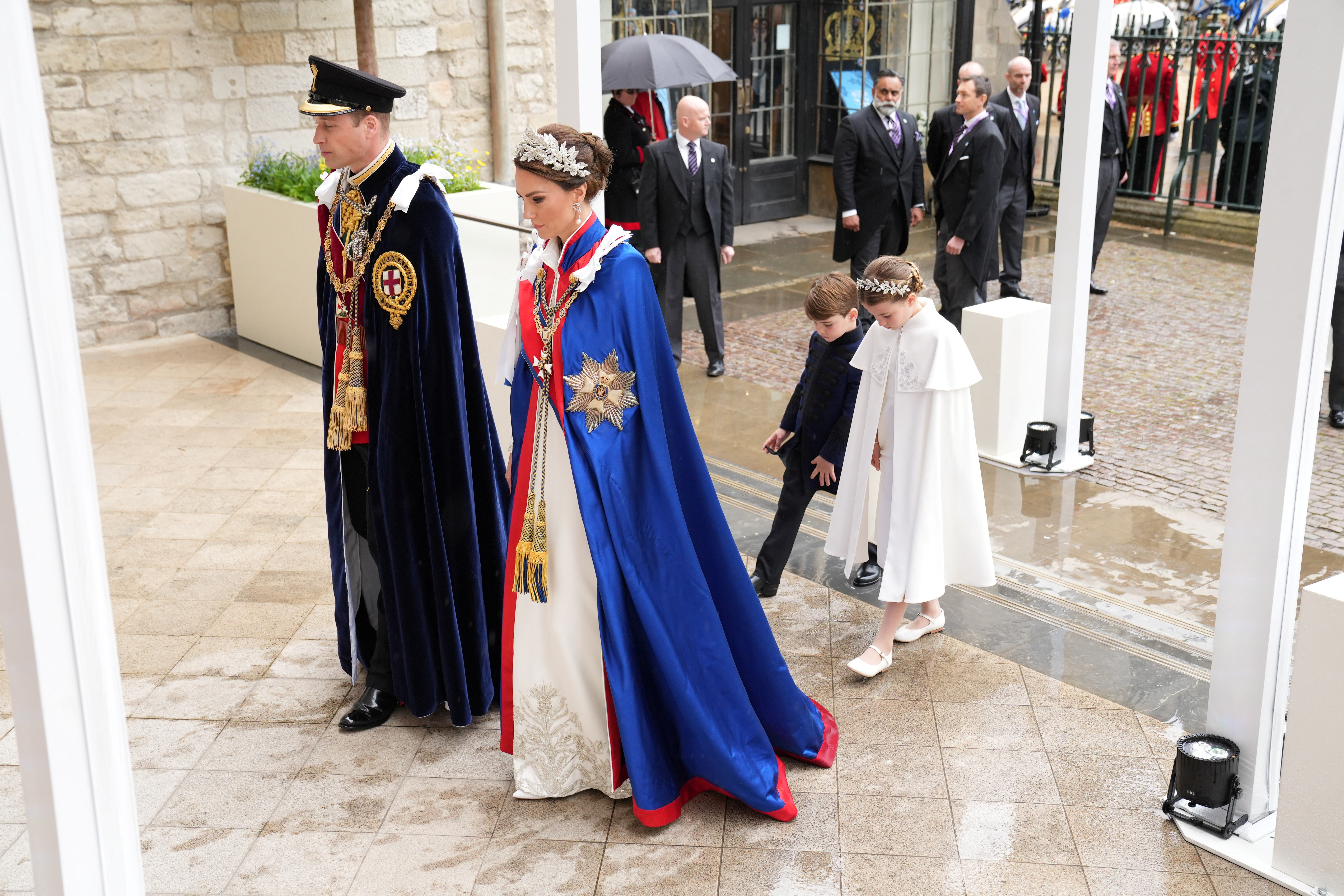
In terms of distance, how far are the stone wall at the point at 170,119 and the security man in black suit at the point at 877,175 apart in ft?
11.0

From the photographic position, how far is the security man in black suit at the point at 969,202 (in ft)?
24.7

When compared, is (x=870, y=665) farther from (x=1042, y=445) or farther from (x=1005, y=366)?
(x=1005, y=366)

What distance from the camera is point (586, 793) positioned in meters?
3.62

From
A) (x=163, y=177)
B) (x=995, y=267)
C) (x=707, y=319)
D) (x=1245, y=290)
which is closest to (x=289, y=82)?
(x=163, y=177)

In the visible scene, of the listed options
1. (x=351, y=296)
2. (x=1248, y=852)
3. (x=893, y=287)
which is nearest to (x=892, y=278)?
(x=893, y=287)

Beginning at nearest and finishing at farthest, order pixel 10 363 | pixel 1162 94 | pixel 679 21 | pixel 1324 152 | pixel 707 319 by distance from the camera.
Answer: pixel 10 363
pixel 1324 152
pixel 707 319
pixel 679 21
pixel 1162 94

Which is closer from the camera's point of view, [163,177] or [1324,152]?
[1324,152]

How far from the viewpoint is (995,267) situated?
816cm

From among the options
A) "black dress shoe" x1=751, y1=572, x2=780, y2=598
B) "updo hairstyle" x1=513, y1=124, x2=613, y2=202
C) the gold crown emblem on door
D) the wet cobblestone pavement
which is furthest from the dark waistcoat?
the gold crown emblem on door

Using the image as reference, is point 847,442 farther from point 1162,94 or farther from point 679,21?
point 1162,94

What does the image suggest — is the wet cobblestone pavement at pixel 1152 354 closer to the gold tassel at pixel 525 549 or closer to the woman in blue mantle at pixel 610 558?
the woman in blue mantle at pixel 610 558

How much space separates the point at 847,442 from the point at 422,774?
179cm

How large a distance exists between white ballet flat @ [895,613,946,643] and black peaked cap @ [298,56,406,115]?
2422mm

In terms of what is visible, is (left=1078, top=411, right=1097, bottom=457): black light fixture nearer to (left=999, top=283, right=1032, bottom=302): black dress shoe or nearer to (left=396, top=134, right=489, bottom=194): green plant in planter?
(left=999, top=283, right=1032, bottom=302): black dress shoe
